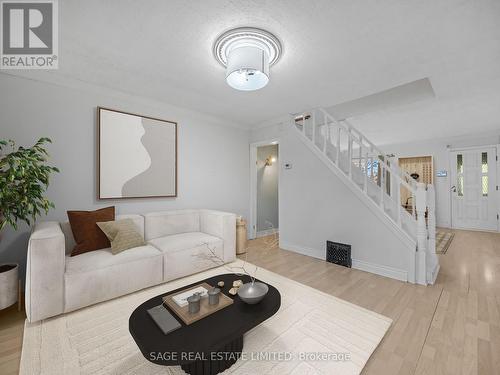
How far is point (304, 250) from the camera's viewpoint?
3660 mm

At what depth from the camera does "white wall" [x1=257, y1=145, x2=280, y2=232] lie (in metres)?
5.04

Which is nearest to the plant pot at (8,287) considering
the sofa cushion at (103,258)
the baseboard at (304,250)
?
the sofa cushion at (103,258)

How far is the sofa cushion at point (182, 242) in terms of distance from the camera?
260 centimetres

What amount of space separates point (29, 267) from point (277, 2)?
2.84 meters

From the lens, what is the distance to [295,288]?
2.40 m

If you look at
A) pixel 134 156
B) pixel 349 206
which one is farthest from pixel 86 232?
pixel 349 206

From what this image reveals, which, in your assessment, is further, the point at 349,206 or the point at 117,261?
the point at 349,206

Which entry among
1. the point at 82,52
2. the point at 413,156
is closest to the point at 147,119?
the point at 82,52

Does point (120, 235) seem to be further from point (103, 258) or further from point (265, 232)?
point (265, 232)

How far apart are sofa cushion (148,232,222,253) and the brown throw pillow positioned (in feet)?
1.84

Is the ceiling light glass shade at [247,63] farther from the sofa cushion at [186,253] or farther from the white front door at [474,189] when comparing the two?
the white front door at [474,189]

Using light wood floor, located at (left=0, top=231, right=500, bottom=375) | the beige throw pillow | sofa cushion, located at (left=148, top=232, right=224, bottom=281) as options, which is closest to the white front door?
light wood floor, located at (left=0, top=231, right=500, bottom=375)

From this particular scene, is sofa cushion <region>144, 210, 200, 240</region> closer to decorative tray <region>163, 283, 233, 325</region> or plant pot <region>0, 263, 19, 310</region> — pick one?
plant pot <region>0, 263, 19, 310</region>

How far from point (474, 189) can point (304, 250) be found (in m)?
5.36
